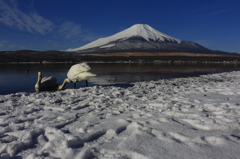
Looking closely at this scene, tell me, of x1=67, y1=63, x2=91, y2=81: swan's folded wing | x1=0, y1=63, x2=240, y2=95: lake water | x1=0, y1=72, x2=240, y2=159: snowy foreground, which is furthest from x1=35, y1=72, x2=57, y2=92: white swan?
x1=0, y1=72, x2=240, y2=159: snowy foreground

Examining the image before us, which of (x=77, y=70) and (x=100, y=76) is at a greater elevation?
(x=77, y=70)

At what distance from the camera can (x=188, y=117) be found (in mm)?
4992

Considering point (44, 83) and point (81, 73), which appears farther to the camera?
point (44, 83)

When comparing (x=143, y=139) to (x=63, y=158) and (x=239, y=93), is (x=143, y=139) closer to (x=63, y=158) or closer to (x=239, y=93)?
(x=63, y=158)

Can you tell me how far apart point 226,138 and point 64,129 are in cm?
352

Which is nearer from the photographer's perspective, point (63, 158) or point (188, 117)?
point (63, 158)

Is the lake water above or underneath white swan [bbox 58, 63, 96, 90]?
underneath

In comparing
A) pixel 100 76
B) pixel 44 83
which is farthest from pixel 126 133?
pixel 100 76

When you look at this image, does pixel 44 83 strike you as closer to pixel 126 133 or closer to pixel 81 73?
pixel 81 73

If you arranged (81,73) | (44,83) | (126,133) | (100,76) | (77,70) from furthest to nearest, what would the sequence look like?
(100,76), (44,83), (77,70), (81,73), (126,133)

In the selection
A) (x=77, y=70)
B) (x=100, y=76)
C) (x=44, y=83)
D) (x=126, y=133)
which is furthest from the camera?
(x=100, y=76)

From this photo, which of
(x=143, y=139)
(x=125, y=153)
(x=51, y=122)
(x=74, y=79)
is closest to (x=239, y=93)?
(x=143, y=139)

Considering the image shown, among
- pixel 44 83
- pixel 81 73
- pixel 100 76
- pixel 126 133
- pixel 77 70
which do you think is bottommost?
pixel 100 76

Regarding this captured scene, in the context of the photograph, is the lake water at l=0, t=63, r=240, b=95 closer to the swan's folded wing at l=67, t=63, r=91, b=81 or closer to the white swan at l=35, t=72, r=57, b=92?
the white swan at l=35, t=72, r=57, b=92
